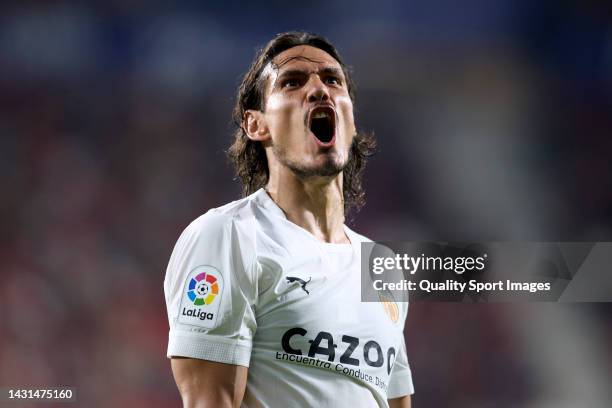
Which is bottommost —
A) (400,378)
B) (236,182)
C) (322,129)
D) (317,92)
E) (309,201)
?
(400,378)

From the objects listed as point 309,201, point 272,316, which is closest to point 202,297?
point 272,316

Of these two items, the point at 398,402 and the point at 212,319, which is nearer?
the point at 212,319

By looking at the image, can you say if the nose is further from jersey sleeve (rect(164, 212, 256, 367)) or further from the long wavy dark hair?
jersey sleeve (rect(164, 212, 256, 367))

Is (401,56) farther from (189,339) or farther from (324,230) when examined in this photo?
(189,339)

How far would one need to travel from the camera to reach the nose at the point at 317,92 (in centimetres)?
217

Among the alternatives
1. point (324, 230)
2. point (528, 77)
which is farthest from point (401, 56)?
point (324, 230)

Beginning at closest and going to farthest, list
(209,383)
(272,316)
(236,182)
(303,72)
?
(209,383) < (272,316) < (303,72) < (236,182)

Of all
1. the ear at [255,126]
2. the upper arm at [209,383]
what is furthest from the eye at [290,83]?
the upper arm at [209,383]

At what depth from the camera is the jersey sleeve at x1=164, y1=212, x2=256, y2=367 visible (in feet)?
5.66

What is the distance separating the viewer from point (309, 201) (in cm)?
217

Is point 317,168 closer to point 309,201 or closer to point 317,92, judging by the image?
point 309,201

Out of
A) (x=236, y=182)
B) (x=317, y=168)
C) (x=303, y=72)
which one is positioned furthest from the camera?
(x=236, y=182)

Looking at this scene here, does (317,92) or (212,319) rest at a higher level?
(317,92)

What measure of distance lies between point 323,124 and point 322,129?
2cm
